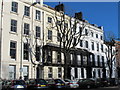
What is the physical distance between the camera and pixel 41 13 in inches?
1321

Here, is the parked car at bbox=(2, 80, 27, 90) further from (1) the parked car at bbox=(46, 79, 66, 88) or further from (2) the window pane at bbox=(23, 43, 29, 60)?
(2) the window pane at bbox=(23, 43, 29, 60)

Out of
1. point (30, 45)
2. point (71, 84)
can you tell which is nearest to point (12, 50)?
point (30, 45)

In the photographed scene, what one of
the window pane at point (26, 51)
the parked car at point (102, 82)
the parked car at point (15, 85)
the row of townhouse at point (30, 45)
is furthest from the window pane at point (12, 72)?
the parked car at point (102, 82)

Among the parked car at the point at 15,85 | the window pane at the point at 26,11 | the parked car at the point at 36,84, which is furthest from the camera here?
the window pane at the point at 26,11

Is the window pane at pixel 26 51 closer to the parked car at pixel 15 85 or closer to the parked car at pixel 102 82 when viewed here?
the parked car at pixel 15 85

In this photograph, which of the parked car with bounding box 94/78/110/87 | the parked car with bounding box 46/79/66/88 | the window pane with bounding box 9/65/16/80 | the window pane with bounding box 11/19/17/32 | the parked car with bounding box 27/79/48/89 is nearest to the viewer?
the parked car with bounding box 27/79/48/89

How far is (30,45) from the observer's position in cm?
3061

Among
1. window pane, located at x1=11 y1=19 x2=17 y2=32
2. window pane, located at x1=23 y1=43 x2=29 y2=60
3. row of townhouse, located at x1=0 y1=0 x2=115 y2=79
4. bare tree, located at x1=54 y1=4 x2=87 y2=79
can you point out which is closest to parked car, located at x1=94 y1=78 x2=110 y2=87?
bare tree, located at x1=54 y1=4 x2=87 y2=79

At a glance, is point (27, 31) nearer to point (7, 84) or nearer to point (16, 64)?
point (16, 64)

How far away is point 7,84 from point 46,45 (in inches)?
499

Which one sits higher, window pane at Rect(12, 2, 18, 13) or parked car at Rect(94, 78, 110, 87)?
window pane at Rect(12, 2, 18, 13)

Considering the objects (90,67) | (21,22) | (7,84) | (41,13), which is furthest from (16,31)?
(90,67)

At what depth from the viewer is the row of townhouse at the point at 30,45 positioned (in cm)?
2764

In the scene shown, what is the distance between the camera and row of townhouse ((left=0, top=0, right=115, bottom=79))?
2764 cm
